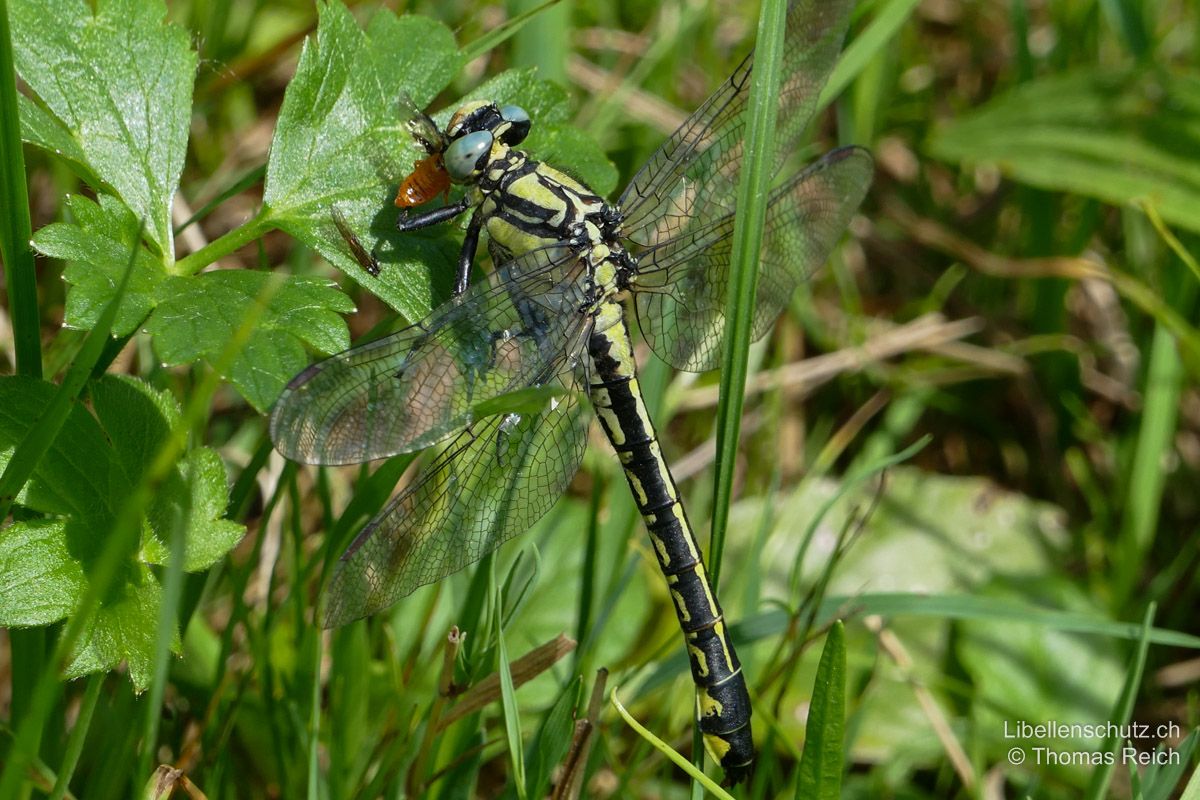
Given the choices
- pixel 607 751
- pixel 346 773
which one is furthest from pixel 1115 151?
pixel 346 773

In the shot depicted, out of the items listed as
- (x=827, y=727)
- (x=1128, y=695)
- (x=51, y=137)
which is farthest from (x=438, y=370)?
(x=1128, y=695)

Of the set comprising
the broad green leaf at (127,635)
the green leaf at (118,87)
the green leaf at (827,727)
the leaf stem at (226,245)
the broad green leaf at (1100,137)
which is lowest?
the broad green leaf at (127,635)

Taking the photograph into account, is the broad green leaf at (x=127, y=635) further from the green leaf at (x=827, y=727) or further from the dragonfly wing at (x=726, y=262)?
the dragonfly wing at (x=726, y=262)

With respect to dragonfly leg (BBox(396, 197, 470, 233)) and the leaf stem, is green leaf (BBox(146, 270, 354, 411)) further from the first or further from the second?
dragonfly leg (BBox(396, 197, 470, 233))

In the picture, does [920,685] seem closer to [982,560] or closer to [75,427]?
[982,560]

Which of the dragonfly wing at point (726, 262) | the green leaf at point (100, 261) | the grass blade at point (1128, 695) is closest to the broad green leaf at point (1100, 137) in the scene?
the dragonfly wing at point (726, 262)

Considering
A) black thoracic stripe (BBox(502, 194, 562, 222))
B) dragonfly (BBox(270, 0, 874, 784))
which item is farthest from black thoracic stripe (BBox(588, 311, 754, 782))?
black thoracic stripe (BBox(502, 194, 562, 222))
